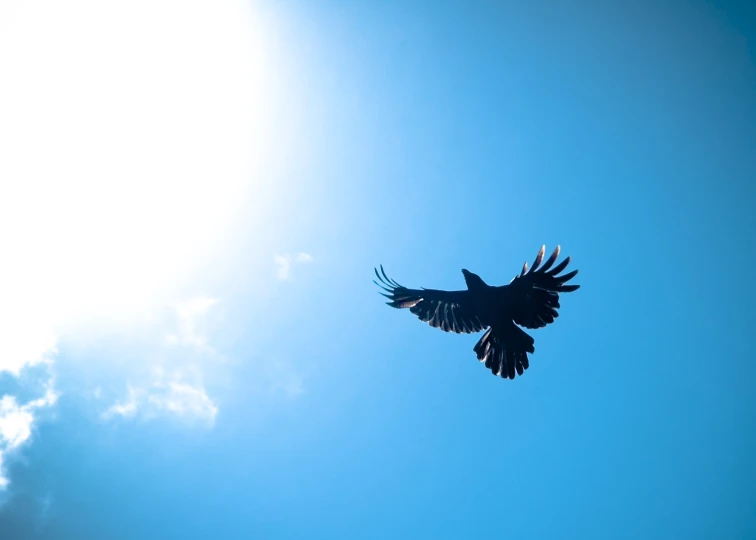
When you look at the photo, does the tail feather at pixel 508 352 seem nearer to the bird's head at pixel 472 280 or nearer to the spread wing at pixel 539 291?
the spread wing at pixel 539 291

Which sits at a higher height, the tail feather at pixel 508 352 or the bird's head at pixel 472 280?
the bird's head at pixel 472 280

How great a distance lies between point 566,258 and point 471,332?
9.36 ft

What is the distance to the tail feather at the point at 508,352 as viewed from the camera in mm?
9461

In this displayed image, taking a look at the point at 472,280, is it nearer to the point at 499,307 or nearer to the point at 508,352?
the point at 499,307

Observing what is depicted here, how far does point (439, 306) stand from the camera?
1030 centimetres

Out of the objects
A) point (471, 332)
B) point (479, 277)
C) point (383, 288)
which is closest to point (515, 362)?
point (471, 332)

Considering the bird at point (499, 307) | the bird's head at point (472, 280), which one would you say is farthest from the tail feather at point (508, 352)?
the bird's head at point (472, 280)

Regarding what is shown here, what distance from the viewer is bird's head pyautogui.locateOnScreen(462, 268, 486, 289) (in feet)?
31.1

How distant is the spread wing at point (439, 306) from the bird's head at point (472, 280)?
0.43 m

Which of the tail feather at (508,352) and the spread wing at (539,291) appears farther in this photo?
the tail feather at (508,352)

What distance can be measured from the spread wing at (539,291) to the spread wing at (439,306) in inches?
44.1

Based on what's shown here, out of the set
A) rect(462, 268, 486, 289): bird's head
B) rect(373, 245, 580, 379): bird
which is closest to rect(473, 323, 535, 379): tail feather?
rect(373, 245, 580, 379): bird

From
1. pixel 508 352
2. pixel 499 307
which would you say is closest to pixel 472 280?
pixel 499 307

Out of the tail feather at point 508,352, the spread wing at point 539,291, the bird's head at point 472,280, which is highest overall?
the bird's head at point 472,280
